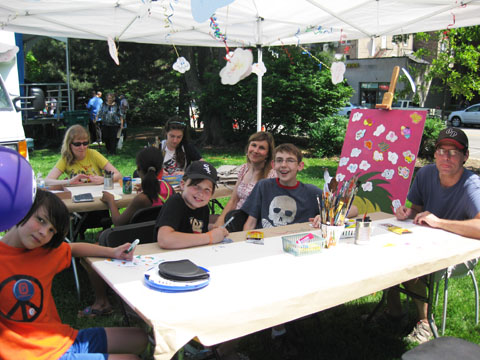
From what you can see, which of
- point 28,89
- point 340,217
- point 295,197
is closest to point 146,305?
point 340,217

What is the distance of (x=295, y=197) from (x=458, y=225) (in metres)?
1.03

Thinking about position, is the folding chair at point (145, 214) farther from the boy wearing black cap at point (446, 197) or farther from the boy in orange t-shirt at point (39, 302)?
the boy wearing black cap at point (446, 197)

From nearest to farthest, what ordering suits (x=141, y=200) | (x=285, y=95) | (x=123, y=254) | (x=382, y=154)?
(x=123, y=254)
(x=141, y=200)
(x=382, y=154)
(x=285, y=95)

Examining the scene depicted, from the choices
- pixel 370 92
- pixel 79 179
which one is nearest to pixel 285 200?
pixel 79 179

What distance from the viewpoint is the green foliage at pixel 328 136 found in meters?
11.0

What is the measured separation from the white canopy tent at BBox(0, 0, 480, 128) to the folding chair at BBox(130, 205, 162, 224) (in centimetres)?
181

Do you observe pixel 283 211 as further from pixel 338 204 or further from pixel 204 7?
pixel 204 7

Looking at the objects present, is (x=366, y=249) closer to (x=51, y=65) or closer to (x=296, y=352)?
(x=296, y=352)

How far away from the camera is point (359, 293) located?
1888mm

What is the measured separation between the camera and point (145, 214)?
299 centimetres

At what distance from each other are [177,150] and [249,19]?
206cm

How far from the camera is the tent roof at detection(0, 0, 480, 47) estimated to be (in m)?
4.65

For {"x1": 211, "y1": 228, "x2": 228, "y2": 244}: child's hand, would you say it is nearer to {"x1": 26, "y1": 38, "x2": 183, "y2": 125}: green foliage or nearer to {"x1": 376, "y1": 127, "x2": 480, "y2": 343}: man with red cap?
{"x1": 376, "y1": 127, "x2": 480, "y2": 343}: man with red cap

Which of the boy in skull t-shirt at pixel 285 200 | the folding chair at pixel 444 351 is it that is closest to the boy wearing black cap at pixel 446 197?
the boy in skull t-shirt at pixel 285 200
